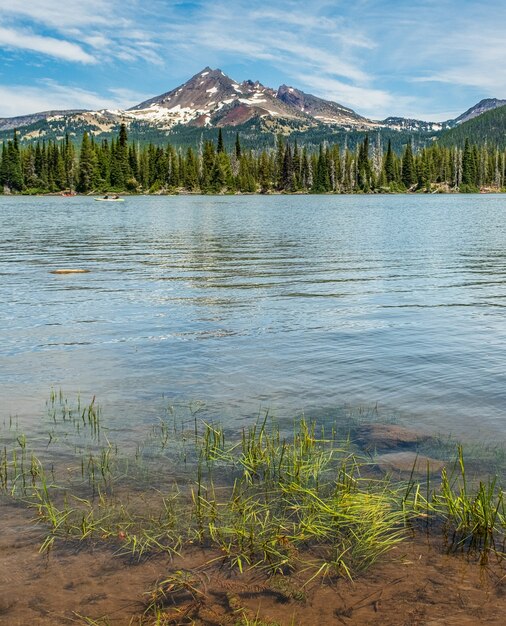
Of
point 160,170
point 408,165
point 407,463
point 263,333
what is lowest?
point 407,463

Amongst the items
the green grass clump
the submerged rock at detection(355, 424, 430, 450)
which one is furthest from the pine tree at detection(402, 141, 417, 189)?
the green grass clump

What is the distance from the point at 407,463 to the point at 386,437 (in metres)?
0.83

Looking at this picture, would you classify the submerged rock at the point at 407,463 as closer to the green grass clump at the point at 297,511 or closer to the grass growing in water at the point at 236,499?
the grass growing in water at the point at 236,499

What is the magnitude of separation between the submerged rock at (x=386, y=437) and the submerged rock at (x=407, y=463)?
272 mm

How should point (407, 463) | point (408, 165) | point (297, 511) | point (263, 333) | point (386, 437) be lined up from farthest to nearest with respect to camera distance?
point (408, 165), point (263, 333), point (386, 437), point (407, 463), point (297, 511)

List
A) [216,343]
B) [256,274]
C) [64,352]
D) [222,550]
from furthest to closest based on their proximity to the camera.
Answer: [256,274], [216,343], [64,352], [222,550]

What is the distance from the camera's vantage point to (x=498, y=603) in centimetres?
471

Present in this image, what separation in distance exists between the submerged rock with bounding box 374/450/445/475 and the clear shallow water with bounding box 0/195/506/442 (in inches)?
47.0

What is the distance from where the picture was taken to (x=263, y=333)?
15102 millimetres

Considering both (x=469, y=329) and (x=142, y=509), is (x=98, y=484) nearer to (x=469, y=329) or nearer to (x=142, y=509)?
(x=142, y=509)

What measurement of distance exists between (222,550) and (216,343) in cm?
870

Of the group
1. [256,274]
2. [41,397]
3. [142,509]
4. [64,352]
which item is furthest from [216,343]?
[256,274]

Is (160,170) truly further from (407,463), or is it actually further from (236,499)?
(236,499)

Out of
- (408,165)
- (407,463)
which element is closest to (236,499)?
(407,463)
